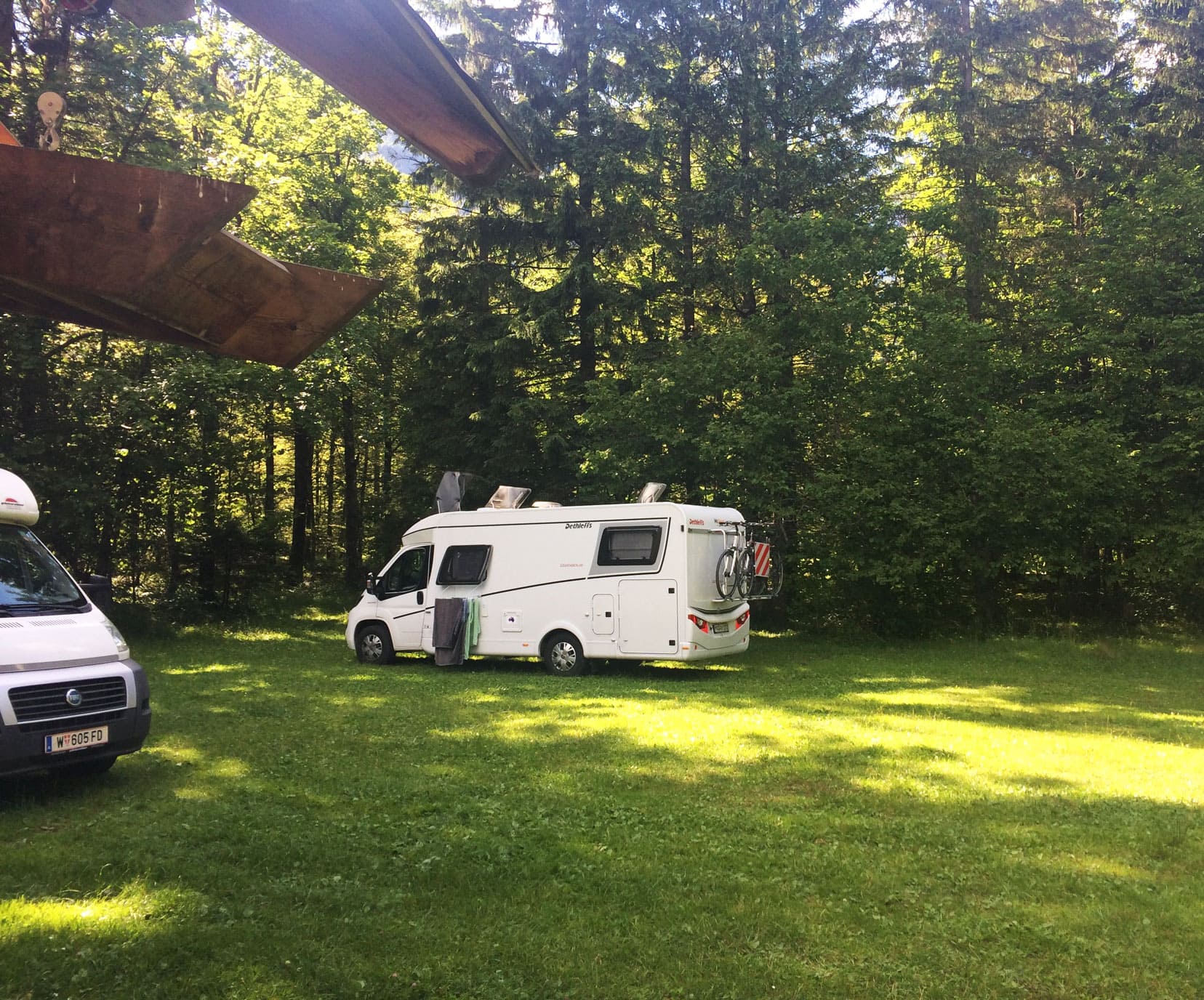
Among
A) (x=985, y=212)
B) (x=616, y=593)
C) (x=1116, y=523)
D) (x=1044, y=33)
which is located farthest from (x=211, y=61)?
(x=1116, y=523)

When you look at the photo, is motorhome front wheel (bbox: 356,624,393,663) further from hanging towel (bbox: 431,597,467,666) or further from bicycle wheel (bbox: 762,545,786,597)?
bicycle wheel (bbox: 762,545,786,597)

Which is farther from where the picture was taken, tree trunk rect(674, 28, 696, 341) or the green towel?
tree trunk rect(674, 28, 696, 341)

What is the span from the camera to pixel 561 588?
1428cm

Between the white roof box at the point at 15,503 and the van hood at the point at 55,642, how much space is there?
957 mm

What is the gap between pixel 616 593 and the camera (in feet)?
45.3

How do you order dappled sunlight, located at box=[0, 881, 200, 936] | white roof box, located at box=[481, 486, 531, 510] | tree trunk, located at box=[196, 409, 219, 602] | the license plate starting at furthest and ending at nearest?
tree trunk, located at box=[196, 409, 219, 602], white roof box, located at box=[481, 486, 531, 510], the license plate, dappled sunlight, located at box=[0, 881, 200, 936]

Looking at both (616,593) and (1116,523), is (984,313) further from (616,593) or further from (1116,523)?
(616,593)

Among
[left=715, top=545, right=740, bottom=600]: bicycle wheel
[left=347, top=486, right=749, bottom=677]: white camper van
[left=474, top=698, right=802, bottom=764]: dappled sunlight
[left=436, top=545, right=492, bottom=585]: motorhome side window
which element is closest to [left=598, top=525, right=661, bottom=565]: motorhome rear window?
[left=347, top=486, right=749, bottom=677]: white camper van

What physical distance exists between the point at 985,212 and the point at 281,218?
16.6m

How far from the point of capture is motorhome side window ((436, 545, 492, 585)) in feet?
49.4

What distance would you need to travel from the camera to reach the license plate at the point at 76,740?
5988 mm

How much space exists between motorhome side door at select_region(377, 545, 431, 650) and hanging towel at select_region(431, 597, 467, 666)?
29.4 inches

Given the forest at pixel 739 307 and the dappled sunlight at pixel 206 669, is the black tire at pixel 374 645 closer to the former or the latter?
the dappled sunlight at pixel 206 669

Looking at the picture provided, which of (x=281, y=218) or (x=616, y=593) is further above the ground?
(x=281, y=218)
